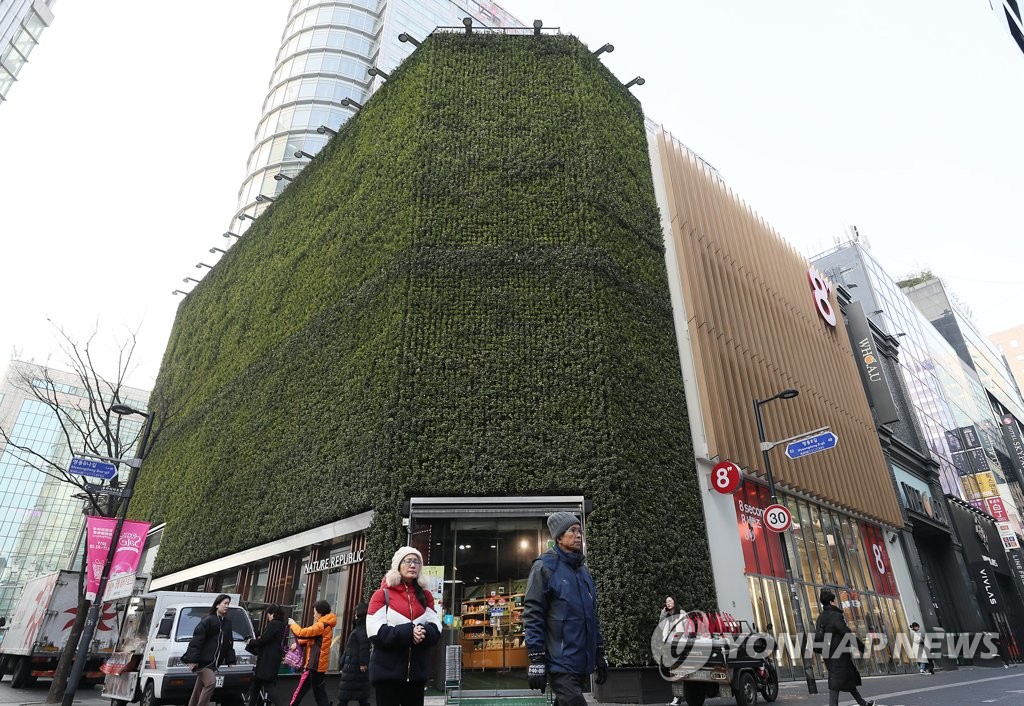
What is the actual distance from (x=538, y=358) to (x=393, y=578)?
10.4 m

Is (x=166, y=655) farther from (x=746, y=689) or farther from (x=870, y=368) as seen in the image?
(x=870, y=368)

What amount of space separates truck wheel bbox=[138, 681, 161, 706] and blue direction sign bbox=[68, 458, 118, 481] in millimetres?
5293

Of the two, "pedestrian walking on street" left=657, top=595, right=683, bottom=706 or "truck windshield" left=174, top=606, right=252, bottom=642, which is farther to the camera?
"truck windshield" left=174, top=606, right=252, bottom=642

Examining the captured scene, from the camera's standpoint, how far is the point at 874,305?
3894 centimetres

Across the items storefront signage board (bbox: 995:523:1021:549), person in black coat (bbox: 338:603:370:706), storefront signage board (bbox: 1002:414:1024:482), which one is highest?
storefront signage board (bbox: 1002:414:1024:482)

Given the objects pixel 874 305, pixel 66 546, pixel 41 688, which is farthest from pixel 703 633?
pixel 66 546

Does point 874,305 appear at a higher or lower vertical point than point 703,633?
higher

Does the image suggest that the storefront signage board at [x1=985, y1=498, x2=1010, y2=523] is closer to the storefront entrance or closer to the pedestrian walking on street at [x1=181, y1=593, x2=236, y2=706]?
the storefront entrance

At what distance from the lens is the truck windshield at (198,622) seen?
1074 centimetres

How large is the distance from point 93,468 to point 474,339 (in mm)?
9290

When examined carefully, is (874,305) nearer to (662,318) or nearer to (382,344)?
(662,318)

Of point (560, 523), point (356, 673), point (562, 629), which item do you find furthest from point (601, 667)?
point (356, 673)

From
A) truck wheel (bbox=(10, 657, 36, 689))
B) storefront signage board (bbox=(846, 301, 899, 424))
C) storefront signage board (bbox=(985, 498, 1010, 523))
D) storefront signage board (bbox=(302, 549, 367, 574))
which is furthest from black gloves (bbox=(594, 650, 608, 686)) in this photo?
storefront signage board (bbox=(985, 498, 1010, 523))

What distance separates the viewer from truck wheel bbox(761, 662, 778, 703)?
10.8m
